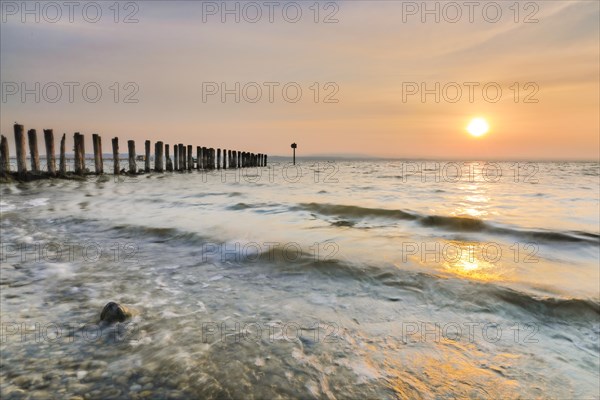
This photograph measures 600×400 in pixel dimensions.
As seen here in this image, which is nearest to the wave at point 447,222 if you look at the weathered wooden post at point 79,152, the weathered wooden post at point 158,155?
the weathered wooden post at point 79,152

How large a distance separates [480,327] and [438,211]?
258 inches

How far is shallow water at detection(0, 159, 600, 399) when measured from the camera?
6.66 feet

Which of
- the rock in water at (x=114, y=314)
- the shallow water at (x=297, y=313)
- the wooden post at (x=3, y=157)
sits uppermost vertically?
the wooden post at (x=3, y=157)

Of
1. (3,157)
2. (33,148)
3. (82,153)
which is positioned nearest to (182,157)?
(82,153)

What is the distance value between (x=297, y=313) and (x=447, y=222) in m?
5.69

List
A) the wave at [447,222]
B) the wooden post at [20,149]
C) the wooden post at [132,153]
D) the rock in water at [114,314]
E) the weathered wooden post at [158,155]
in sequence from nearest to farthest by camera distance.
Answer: the rock in water at [114,314] → the wave at [447,222] → the wooden post at [20,149] → the wooden post at [132,153] → the weathered wooden post at [158,155]

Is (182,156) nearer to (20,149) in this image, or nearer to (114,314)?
(20,149)

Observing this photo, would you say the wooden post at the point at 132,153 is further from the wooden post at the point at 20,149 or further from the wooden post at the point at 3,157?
the wooden post at the point at 3,157

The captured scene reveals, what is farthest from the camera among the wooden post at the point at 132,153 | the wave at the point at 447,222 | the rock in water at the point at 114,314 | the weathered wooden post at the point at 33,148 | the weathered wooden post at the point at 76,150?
the wooden post at the point at 132,153

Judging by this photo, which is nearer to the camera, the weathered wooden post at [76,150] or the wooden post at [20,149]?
the wooden post at [20,149]

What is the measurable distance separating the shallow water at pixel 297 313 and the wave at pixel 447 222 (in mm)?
110

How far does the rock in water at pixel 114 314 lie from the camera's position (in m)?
2.67

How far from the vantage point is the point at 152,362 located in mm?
2131

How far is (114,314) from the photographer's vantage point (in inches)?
106
